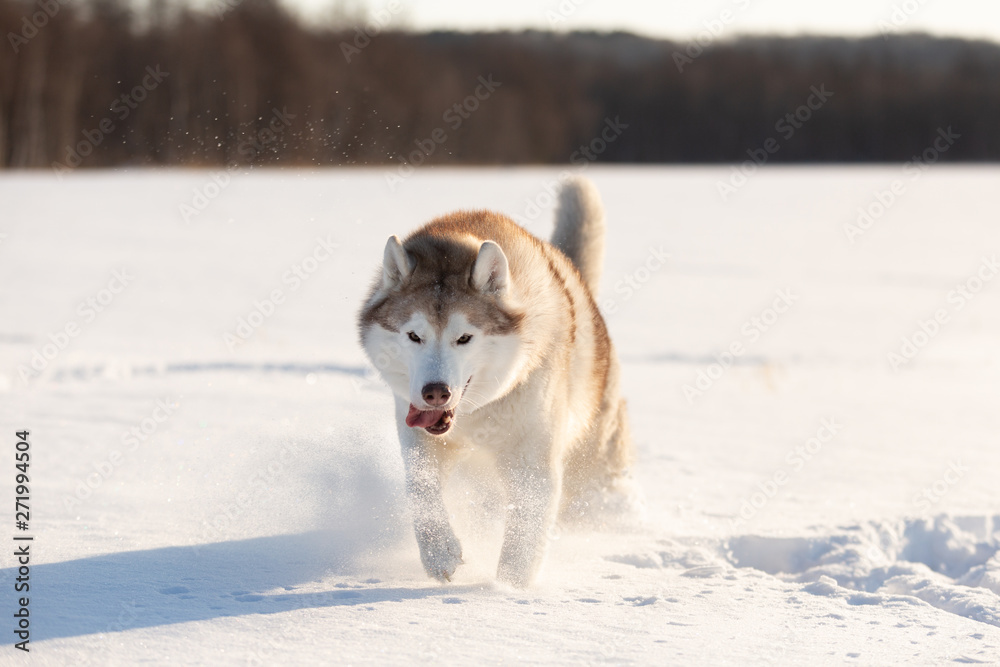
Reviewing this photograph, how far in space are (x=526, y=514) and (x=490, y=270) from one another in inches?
32.9

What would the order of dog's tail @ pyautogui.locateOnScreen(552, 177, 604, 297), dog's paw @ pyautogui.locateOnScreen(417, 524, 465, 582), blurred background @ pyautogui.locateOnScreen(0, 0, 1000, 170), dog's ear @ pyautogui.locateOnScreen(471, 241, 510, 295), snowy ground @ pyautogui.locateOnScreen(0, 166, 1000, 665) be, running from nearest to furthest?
1. snowy ground @ pyautogui.locateOnScreen(0, 166, 1000, 665)
2. dog's ear @ pyautogui.locateOnScreen(471, 241, 510, 295)
3. dog's paw @ pyautogui.locateOnScreen(417, 524, 465, 582)
4. dog's tail @ pyautogui.locateOnScreen(552, 177, 604, 297)
5. blurred background @ pyautogui.locateOnScreen(0, 0, 1000, 170)

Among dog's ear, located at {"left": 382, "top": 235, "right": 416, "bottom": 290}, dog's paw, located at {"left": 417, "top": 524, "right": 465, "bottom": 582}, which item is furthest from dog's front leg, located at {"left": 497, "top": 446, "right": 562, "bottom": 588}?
dog's ear, located at {"left": 382, "top": 235, "right": 416, "bottom": 290}

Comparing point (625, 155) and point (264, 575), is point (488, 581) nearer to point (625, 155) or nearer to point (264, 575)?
point (264, 575)

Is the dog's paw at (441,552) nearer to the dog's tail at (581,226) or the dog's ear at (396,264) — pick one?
the dog's ear at (396,264)

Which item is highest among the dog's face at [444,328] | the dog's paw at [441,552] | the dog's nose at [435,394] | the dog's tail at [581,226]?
the dog's tail at [581,226]

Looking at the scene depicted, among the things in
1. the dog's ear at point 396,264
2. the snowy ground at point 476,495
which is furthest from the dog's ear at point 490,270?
the snowy ground at point 476,495

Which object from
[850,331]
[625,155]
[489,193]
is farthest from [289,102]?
[850,331]

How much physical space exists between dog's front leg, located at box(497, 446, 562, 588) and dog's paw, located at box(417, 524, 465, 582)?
16 centimetres

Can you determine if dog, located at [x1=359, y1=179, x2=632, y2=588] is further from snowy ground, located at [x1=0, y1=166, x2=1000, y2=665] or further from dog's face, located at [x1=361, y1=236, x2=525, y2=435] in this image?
snowy ground, located at [x1=0, y1=166, x2=1000, y2=665]

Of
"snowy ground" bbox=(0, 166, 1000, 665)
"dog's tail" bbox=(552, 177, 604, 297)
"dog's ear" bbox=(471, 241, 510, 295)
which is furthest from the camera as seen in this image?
"dog's tail" bbox=(552, 177, 604, 297)

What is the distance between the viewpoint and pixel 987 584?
328 centimetres

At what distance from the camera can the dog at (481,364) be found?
2857mm

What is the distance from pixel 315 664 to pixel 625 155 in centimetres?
6278

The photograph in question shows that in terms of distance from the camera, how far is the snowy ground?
2.58 meters
